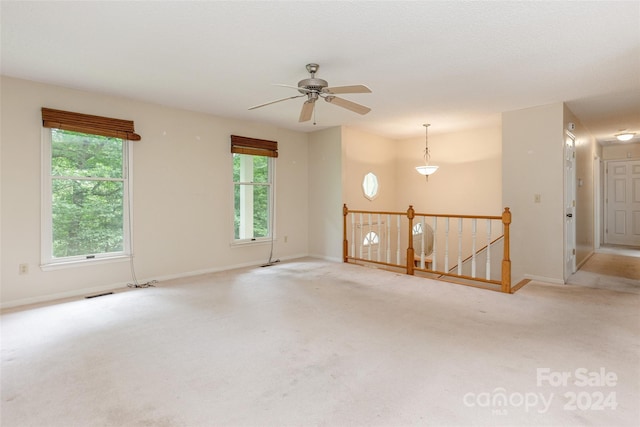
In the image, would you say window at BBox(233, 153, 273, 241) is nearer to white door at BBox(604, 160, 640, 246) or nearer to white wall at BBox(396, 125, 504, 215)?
white wall at BBox(396, 125, 504, 215)

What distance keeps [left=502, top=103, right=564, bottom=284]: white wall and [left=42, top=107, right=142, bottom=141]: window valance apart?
5.12 meters

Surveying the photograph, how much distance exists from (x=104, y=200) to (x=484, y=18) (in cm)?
436

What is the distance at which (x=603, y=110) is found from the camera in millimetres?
4551

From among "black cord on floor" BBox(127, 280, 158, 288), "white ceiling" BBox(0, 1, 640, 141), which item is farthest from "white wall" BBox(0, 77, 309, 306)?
"white ceiling" BBox(0, 1, 640, 141)

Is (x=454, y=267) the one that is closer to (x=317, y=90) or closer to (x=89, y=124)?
(x=317, y=90)

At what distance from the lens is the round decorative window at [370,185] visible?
6.41 metres

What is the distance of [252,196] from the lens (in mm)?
5527

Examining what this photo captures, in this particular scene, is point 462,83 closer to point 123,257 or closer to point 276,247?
point 276,247

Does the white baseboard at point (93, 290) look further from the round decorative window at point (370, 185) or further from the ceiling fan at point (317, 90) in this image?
the ceiling fan at point (317, 90)

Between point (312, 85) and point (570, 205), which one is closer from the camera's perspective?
point (312, 85)

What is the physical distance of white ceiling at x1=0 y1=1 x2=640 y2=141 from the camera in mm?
2193

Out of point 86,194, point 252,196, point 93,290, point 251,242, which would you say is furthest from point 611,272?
point 86,194

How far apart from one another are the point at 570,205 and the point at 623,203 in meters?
4.55

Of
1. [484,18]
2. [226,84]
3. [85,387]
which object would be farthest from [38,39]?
[484,18]
